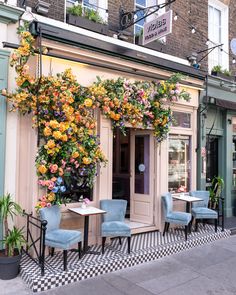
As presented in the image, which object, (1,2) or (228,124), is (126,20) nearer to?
(1,2)

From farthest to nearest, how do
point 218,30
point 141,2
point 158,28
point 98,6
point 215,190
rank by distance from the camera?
1. point 218,30
2. point 215,190
3. point 141,2
4. point 98,6
5. point 158,28

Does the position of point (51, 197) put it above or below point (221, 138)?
below

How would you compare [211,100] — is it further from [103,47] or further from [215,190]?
[103,47]

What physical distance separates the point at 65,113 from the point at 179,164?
152 inches

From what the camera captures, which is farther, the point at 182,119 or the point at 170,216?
the point at 182,119

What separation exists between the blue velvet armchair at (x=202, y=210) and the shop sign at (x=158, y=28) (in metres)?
3.86

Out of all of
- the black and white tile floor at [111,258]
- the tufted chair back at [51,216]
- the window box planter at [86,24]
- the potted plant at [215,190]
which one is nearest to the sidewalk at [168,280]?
the black and white tile floor at [111,258]

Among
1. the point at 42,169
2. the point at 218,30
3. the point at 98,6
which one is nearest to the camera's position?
the point at 42,169

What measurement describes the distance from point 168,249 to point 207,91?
4.62 meters

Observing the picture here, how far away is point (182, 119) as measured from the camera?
25.3ft

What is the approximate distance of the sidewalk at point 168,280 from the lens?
420 centimetres

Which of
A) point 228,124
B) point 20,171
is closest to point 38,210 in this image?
point 20,171

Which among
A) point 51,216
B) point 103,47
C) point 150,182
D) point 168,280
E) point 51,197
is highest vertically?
point 103,47

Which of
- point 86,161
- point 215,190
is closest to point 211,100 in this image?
point 215,190
